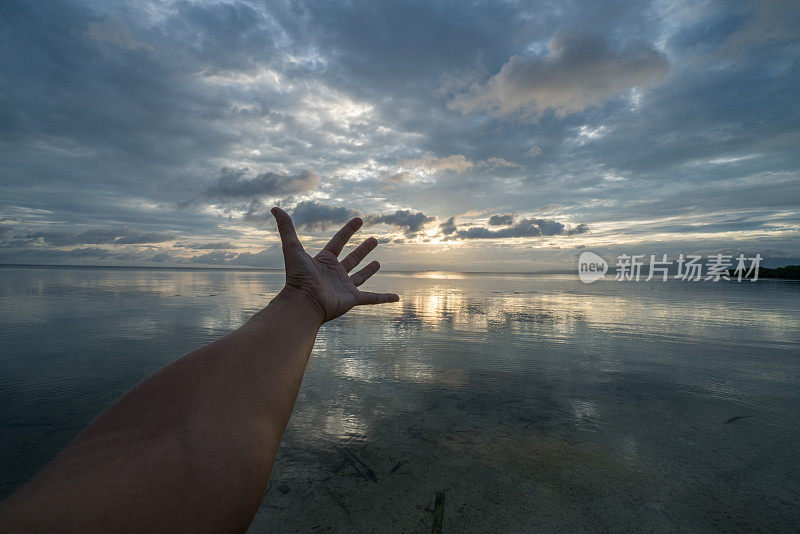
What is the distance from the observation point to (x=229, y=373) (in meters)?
1.36

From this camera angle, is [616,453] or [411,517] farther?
[616,453]

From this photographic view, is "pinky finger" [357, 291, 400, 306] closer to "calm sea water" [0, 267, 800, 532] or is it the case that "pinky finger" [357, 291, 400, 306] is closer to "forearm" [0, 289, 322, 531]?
"forearm" [0, 289, 322, 531]

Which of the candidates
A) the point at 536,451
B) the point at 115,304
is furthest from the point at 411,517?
the point at 115,304

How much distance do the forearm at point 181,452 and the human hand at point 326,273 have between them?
1.71ft

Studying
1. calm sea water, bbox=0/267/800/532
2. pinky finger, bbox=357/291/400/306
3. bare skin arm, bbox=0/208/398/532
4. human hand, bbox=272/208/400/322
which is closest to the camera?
bare skin arm, bbox=0/208/398/532

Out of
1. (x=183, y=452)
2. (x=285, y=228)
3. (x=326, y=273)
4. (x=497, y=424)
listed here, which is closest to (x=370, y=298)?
(x=326, y=273)

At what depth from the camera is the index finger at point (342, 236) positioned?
240 centimetres

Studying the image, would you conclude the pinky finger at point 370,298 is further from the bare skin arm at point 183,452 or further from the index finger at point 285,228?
→ the bare skin arm at point 183,452

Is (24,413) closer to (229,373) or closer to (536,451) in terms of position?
(229,373)

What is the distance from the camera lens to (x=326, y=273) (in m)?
2.24

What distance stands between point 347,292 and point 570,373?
15.6ft

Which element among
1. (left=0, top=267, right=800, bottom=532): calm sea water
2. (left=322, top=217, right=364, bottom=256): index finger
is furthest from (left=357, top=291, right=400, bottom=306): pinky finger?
(left=0, top=267, right=800, bottom=532): calm sea water

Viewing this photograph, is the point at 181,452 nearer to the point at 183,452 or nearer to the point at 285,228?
the point at 183,452

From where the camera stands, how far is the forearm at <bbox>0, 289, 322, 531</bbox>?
3.01ft
